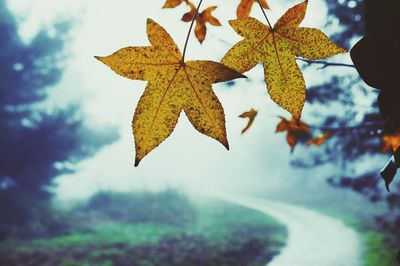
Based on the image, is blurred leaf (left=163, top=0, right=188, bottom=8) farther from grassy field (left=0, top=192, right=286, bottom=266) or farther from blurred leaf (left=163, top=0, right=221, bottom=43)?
grassy field (left=0, top=192, right=286, bottom=266)

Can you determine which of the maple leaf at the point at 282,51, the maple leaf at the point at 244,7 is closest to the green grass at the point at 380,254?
the maple leaf at the point at 244,7

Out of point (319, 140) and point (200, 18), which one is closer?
point (200, 18)

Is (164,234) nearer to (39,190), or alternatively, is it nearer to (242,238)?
(242,238)

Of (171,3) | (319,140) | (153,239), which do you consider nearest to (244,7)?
(171,3)

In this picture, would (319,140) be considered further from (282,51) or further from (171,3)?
(282,51)

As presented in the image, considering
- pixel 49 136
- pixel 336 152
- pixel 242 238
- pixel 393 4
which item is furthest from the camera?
pixel 49 136

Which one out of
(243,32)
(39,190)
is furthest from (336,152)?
(39,190)
